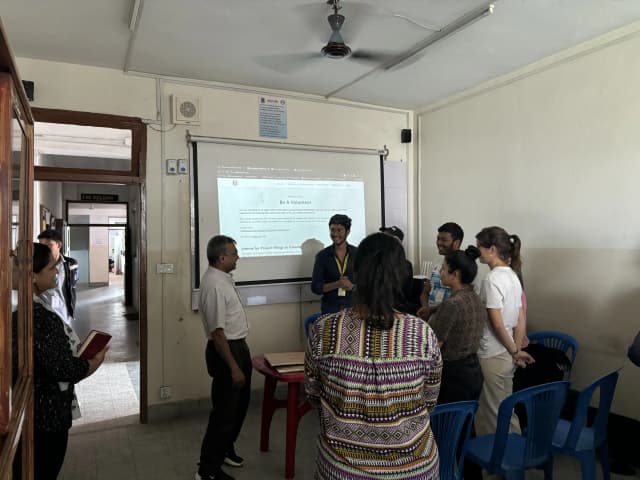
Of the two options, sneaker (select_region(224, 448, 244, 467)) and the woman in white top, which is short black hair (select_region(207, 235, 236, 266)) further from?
the woman in white top

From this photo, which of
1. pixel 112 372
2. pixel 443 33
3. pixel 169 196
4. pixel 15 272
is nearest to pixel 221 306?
pixel 15 272

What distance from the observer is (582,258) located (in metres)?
3.24

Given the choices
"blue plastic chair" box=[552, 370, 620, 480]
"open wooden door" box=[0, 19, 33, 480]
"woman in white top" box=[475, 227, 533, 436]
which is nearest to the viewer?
"open wooden door" box=[0, 19, 33, 480]

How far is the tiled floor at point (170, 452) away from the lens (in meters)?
2.84

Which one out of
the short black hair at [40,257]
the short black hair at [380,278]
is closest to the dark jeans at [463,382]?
the short black hair at [380,278]

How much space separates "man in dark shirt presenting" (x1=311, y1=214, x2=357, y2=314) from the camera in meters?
3.77

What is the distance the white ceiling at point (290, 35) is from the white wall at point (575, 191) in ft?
0.91

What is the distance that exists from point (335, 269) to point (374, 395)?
2.46 metres

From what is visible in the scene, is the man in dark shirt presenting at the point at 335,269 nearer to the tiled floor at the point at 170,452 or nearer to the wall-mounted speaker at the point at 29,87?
the tiled floor at the point at 170,452

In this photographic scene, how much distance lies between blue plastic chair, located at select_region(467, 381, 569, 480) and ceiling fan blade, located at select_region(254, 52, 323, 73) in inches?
101

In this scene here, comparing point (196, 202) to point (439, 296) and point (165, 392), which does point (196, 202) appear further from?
point (439, 296)

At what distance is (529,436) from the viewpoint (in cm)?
205

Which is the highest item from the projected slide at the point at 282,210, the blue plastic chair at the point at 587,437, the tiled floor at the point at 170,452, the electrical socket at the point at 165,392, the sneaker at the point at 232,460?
the projected slide at the point at 282,210

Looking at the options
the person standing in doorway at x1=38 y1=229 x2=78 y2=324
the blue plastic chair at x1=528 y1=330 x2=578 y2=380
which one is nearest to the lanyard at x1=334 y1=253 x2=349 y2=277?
the blue plastic chair at x1=528 y1=330 x2=578 y2=380
